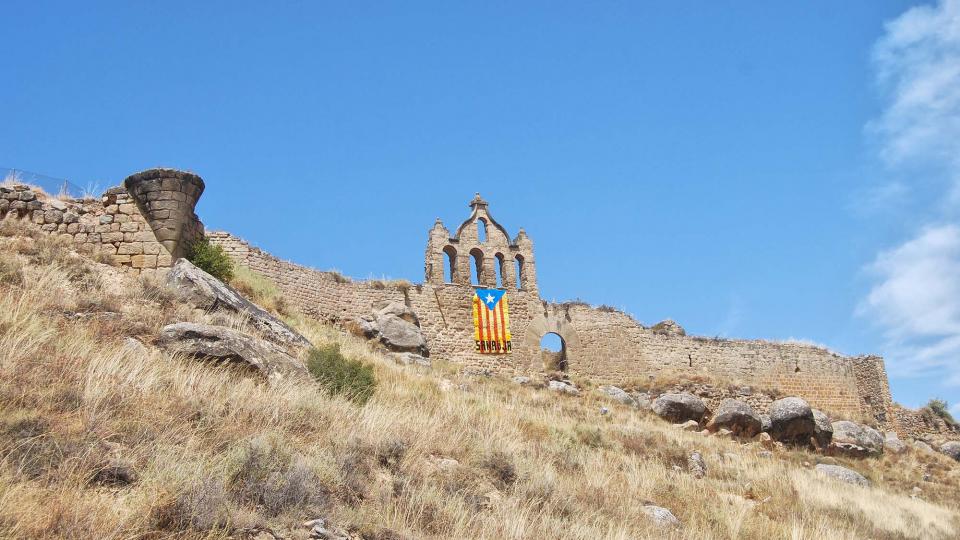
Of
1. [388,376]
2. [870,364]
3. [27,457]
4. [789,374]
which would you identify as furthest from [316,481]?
[870,364]

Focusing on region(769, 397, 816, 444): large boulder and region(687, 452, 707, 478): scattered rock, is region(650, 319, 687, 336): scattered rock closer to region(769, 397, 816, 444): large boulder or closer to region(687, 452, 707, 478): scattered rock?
region(769, 397, 816, 444): large boulder

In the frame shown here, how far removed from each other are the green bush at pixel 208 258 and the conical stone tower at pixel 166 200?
0.36 m

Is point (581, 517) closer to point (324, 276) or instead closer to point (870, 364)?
point (324, 276)

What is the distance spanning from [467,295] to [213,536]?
820 inches

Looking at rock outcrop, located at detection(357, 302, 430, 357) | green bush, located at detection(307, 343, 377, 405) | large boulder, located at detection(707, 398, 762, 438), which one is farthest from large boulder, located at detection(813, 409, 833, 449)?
green bush, located at detection(307, 343, 377, 405)

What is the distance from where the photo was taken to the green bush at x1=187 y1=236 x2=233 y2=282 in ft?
44.1

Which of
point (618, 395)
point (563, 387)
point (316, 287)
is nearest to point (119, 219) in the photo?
point (316, 287)

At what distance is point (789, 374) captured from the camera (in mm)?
29703

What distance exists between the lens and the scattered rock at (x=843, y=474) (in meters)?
16.6

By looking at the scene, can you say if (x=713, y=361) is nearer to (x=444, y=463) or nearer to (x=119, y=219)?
(x=119, y=219)

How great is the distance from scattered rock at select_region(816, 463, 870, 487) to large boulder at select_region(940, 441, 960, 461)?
12.6 metres

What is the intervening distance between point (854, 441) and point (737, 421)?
3.70 m

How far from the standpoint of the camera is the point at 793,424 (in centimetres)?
2244

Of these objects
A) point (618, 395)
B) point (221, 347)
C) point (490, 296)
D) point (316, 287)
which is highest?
point (490, 296)
